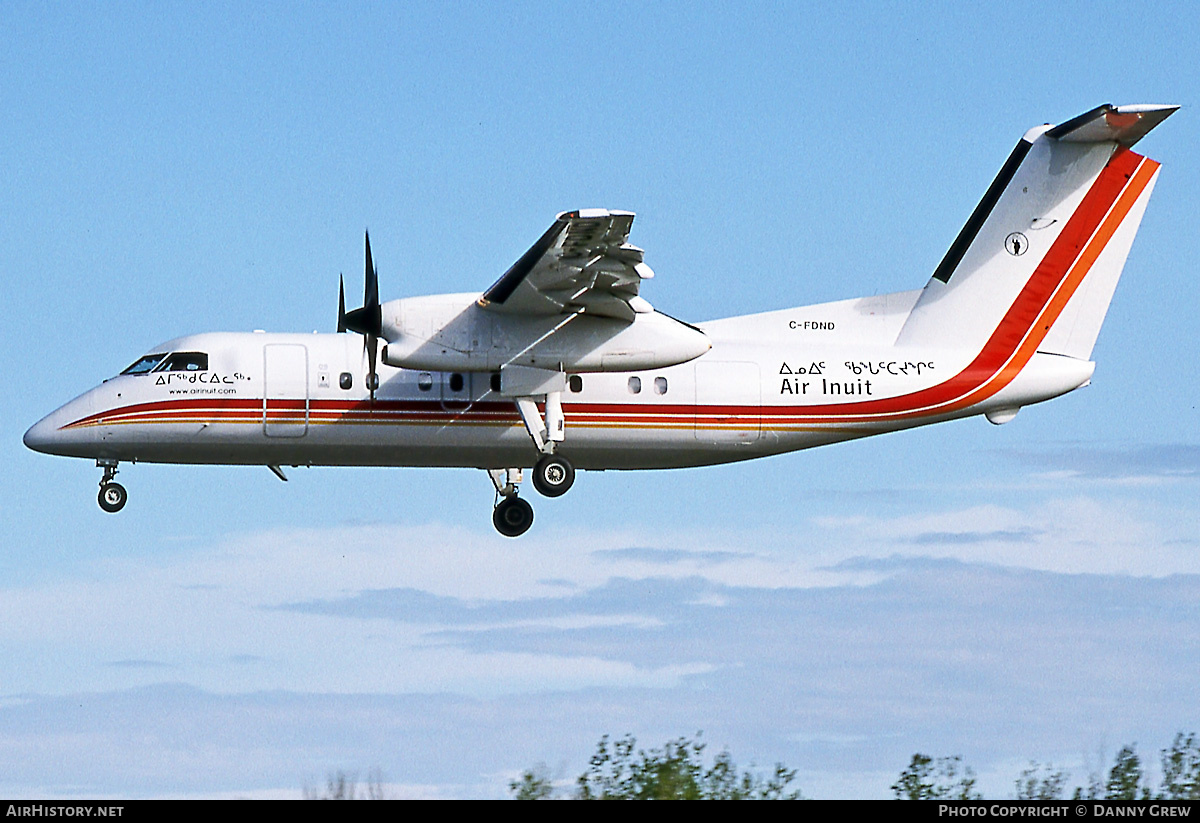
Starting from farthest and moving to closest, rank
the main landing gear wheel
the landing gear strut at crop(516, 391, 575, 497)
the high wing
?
the main landing gear wheel, the landing gear strut at crop(516, 391, 575, 497), the high wing

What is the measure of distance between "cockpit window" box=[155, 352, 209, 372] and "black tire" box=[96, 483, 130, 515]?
5.18 feet

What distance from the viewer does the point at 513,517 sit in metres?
21.2

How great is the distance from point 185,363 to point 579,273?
5.22 meters

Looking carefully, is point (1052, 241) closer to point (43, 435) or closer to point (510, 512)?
point (510, 512)

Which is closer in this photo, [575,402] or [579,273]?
[579,273]

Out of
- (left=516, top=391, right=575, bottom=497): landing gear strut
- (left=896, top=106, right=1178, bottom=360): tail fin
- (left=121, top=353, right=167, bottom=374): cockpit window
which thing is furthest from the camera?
(left=896, top=106, right=1178, bottom=360): tail fin

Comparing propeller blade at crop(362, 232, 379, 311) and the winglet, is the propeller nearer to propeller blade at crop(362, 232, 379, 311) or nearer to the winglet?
propeller blade at crop(362, 232, 379, 311)

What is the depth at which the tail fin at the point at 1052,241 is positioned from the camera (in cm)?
2158

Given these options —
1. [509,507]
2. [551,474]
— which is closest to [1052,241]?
[551,474]

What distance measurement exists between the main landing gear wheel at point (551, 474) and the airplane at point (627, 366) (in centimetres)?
3

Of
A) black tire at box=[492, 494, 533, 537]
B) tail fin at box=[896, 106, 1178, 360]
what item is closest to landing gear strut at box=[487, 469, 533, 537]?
black tire at box=[492, 494, 533, 537]

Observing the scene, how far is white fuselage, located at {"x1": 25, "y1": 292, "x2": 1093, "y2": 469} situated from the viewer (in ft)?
65.2

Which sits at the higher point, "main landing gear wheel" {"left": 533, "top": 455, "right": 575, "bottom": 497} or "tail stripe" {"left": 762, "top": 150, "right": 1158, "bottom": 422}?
"tail stripe" {"left": 762, "top": 150, "right": 1158, "bottom": 422}
